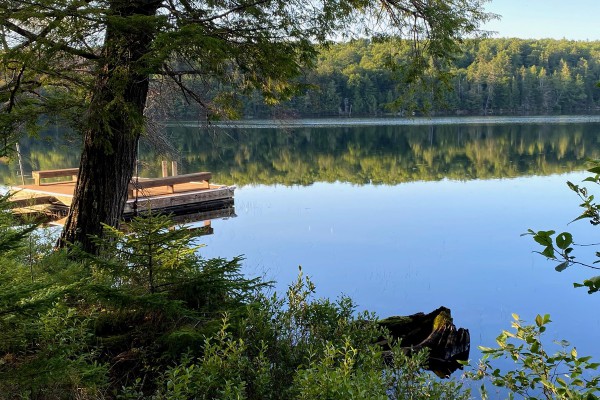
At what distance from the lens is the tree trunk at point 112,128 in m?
4.82

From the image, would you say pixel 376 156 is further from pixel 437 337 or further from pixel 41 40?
pixel 41 40

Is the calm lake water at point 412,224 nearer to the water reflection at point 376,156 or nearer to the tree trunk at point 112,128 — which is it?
the water reflection at point 376,156

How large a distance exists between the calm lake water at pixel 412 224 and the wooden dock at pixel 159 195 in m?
1.00

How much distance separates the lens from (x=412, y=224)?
1576cm

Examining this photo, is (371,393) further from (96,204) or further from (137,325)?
(96,204)

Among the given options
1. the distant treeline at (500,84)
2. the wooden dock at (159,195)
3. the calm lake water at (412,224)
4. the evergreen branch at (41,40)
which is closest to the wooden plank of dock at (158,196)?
the wooden dock at (159,195)

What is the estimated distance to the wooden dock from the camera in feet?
48.5

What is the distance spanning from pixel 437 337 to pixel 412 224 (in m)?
8.61

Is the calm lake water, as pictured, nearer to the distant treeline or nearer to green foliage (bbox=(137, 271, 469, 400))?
green foliage (bbox=(137, 271, 469, 400))

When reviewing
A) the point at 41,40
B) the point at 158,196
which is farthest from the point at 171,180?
the point at 41,40

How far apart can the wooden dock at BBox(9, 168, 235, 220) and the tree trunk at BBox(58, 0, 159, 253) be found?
857cm

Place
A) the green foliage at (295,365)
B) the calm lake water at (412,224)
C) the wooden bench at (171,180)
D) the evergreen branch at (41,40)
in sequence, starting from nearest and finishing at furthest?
the green foliage at (295,365)
the evergreen branch at (41,40)
the calm lake water at (412,224)
the wooden bench at (171,180)

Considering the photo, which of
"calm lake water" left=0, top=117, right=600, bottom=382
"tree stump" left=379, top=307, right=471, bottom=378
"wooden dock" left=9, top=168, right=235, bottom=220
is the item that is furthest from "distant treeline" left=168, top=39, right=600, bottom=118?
"tree stump" left=379, top=307, right=471, bottom=378

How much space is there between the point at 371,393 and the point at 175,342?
1281 mm
